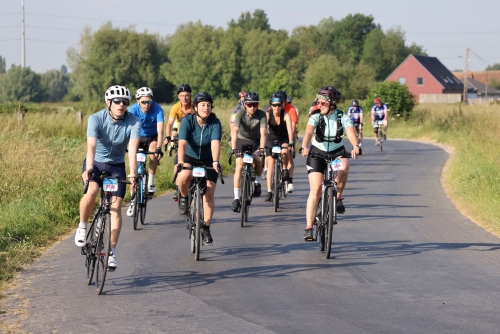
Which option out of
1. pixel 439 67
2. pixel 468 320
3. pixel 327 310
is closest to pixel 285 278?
pixel 327 310

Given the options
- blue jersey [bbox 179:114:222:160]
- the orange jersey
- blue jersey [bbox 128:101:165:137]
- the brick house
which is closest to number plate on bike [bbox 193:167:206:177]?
blue jersey [bbox 179:114:222:160]

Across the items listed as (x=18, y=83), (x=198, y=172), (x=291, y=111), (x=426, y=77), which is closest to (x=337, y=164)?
(x=198, y=172)

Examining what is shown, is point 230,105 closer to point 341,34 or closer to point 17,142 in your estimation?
point 17,142

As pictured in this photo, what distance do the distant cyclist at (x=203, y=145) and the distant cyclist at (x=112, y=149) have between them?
5.15ft

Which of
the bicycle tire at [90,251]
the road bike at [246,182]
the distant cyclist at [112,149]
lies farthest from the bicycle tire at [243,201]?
the bicycle tire at [90,251]

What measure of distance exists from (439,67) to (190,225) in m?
113

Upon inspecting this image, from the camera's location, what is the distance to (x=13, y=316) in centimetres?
689

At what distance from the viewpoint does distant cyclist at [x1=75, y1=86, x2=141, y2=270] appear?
8148 millimetres

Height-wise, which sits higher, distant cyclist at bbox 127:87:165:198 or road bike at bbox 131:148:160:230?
distant cyclist at bbox 127:87:165:198

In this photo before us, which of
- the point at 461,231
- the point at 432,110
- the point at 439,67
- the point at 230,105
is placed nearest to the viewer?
the point at 461,231

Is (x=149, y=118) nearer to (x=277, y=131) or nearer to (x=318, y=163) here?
(x=277, y=131)

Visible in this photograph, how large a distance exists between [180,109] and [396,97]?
41614 mm

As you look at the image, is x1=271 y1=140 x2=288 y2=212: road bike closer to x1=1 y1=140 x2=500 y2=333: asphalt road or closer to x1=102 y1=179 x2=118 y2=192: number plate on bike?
x1=1 y1=140 x2=500 y2=333: asphalt road

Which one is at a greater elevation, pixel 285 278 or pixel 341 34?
pixel 341 34
